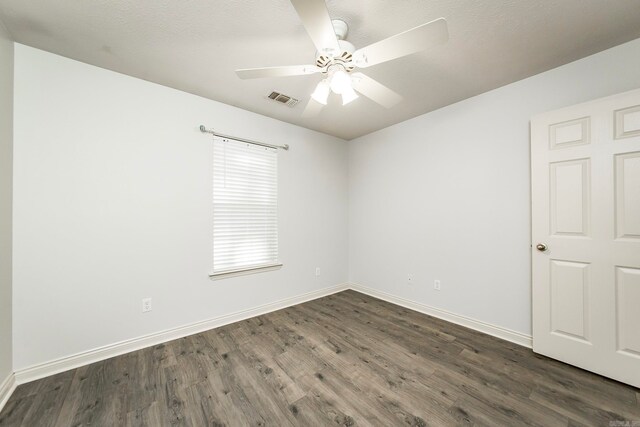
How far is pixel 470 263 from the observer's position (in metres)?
2.63

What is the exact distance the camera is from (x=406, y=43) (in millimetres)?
1237

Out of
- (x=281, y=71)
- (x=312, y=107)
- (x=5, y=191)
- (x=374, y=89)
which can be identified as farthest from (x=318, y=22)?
(x=5, y=191)

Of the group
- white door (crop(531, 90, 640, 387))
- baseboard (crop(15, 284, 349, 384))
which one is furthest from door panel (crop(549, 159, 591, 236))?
baseboard (crop(15, 284, 349, 384))

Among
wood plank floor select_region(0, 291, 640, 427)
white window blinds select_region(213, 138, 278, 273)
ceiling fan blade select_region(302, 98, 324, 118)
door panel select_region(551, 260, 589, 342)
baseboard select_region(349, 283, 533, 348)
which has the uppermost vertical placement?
ceiling fan blade select_region(302, 98, 324, 118)

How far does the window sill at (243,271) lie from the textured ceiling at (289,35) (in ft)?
6.42

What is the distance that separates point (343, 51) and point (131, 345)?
116 inches

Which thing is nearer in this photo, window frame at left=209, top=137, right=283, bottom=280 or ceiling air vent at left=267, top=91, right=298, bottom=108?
ceiling air vent at left=267, top=91, right=298, bottom=108

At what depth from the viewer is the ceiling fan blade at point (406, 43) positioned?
1.11m

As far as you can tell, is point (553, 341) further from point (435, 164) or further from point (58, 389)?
point (58, 389)

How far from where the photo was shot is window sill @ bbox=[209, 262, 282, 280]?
2.67 meters

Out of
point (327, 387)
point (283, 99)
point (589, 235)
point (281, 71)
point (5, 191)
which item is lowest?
point (327, 387)

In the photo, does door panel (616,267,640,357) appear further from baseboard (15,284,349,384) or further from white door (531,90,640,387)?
baseboard (15,284,349,384)

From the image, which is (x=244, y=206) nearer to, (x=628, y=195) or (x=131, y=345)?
(x=131, y=345)

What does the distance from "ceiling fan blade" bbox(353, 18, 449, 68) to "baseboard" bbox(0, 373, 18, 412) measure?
3.09 metres
